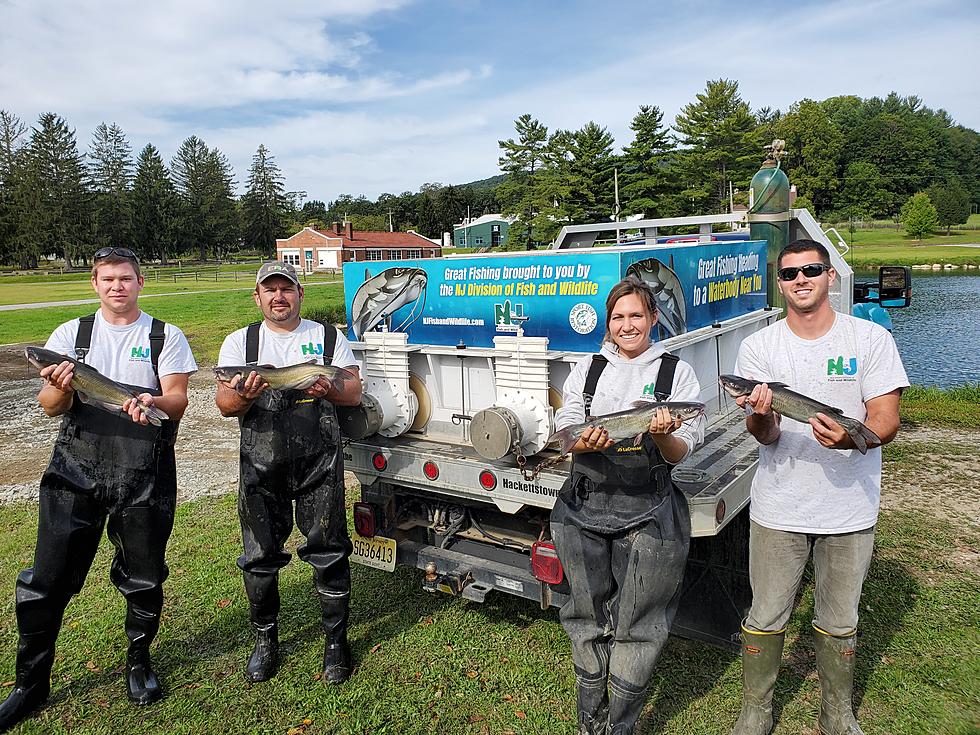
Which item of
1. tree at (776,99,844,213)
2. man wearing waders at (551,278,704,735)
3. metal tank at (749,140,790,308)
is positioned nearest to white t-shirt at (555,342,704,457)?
man wearing waders at (551,278,704,735)

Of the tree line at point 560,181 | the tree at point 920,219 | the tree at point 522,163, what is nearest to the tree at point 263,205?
the tree line at point 560,181

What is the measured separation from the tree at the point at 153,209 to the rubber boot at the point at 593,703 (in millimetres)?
98643

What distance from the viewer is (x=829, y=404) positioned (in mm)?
3127

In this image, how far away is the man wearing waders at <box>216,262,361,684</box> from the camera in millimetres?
3885

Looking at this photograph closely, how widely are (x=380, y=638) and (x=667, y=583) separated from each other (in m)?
2.28

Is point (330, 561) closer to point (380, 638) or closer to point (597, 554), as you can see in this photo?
point (380, 638)

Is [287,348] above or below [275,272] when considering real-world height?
below

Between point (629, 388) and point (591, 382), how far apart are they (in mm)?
194

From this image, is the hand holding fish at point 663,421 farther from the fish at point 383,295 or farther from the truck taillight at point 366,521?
the truck taillight at point 366,521

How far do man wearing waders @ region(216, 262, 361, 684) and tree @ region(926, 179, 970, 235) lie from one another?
284ft

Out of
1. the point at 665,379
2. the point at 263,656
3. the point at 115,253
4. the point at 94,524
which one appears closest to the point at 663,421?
the point at 665,379

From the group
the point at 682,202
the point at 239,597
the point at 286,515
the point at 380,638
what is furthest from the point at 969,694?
the point at 682,202

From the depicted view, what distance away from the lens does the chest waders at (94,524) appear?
3748mm

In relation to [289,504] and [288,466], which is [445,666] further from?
[288,466]
